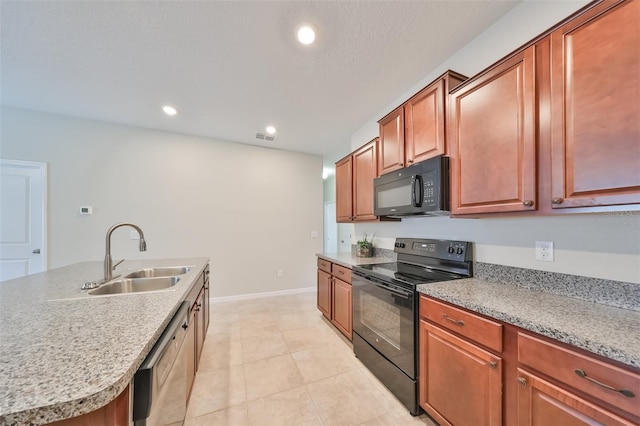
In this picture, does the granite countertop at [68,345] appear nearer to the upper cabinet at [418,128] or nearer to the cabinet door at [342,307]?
the cabinet door at [342,307]

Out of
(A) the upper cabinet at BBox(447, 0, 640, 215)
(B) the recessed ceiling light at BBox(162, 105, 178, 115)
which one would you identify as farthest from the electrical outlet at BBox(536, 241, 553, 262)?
(B) the recessed ceiling light at BBox(162, 105, 178, 115)

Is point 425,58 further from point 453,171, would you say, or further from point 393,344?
point 393,344

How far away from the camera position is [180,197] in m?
3.68

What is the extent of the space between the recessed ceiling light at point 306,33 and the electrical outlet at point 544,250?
209cm

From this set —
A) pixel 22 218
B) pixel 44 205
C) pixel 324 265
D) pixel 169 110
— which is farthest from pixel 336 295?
pixel 22 218

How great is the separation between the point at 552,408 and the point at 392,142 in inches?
76.4

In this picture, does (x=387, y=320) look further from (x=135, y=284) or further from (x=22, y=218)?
(x=22, y=218)

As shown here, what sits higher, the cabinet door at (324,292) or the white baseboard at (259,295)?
the cabinet door at (324,292)

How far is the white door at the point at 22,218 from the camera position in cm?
288

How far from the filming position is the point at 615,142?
95 centimetres

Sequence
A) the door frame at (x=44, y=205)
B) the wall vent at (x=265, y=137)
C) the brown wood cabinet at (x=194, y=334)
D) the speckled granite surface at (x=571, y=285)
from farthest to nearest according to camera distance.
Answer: the wall vent at (x=265, y=137), the door frame at (x=44, y=205), the brown wood cabinet at (x=194, y=334), the speckled granite surface at (x=571, y=285)

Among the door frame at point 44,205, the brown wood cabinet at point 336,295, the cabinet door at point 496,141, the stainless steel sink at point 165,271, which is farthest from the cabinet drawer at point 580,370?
the door frame at point 44,205

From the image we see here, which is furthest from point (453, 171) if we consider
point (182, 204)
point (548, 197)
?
point (182, 204)

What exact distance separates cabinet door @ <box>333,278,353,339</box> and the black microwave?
0.91 meters
